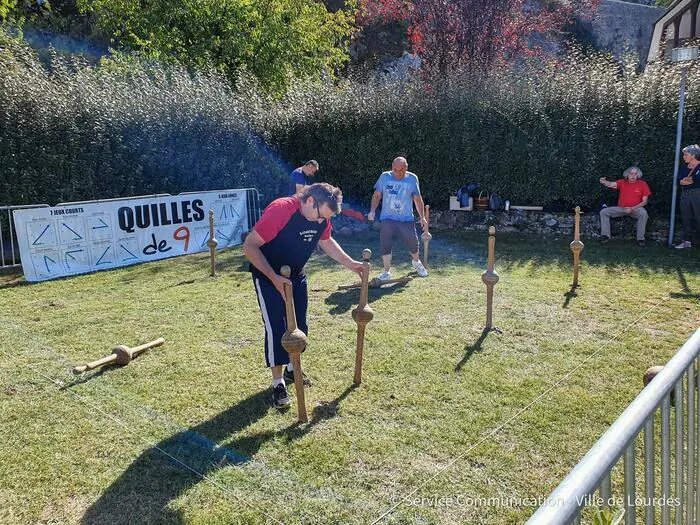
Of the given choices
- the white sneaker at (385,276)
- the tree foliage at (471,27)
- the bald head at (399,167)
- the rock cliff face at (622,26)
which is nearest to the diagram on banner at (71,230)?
the white sneaker at (385,276)

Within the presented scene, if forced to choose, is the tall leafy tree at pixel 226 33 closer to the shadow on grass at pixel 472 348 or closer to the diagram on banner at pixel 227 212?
the diagram on banner at pixel 227 212

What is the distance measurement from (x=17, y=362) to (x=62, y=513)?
2920 millimetres

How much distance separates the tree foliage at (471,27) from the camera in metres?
16.8

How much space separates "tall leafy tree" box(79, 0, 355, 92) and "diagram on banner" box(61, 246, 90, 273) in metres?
10.3

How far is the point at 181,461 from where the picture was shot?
3.80 meters

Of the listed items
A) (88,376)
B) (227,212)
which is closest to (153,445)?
(88,376)

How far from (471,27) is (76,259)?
13.4 m

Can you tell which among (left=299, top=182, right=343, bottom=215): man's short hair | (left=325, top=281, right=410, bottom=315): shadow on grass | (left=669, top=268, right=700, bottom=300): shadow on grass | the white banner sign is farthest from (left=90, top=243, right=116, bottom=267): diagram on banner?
(left=669, top=268, right=700, bottom=300): shadow on grass

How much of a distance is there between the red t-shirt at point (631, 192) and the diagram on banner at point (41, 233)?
11.0m

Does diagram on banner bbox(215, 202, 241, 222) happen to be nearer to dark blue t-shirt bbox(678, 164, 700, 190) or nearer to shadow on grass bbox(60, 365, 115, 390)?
shadow on grass bbox(60, 365, 115, 390)

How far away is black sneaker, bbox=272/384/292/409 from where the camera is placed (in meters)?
4.50

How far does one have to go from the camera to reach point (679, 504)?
1.98 metres

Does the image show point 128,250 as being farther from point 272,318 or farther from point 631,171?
point 631,171

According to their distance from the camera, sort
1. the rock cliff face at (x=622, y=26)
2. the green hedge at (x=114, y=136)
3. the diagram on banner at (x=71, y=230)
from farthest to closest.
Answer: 1. the rock cliff face at (x=622, y=26)
2. the green hedge at (x=114, y=136)
3. the diagram on banner at (x=71, y=230)
